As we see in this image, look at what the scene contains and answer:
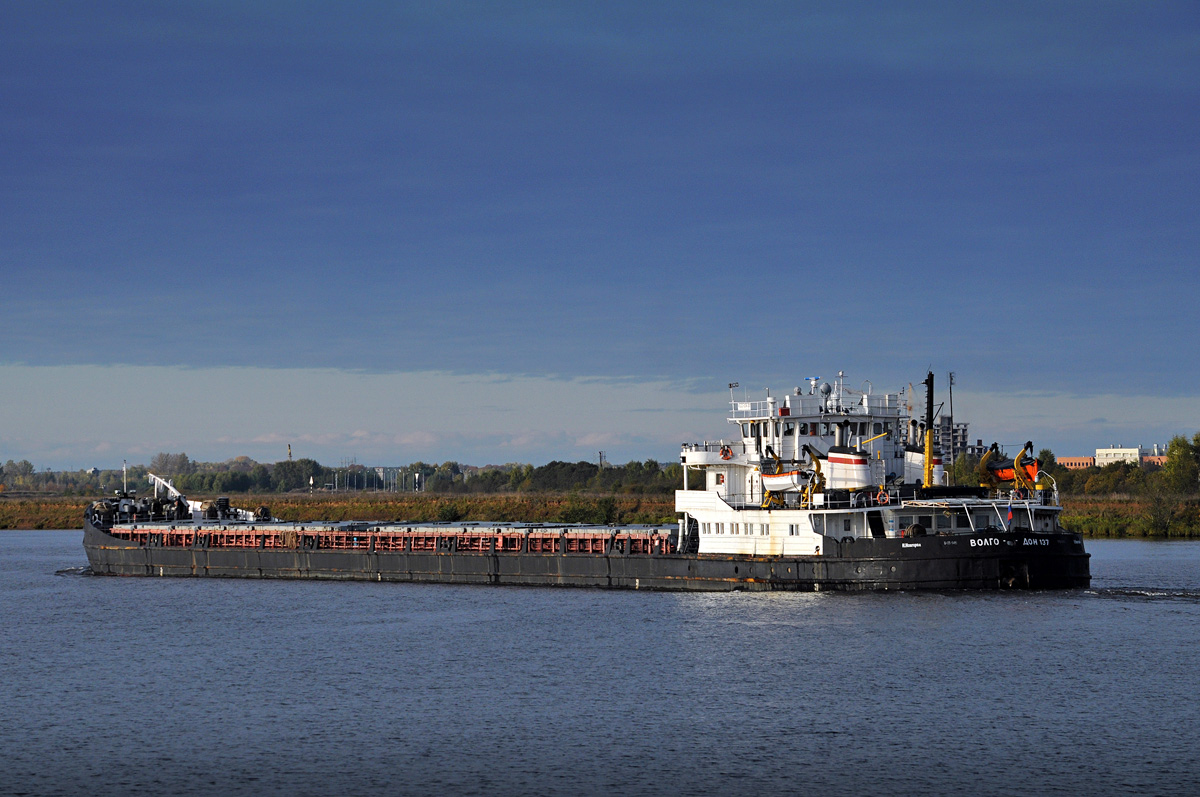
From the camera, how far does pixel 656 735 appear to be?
31.5 meters

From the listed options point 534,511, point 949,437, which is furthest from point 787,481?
point 534,511

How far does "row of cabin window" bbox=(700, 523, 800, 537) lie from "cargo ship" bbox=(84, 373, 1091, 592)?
65 millimetres

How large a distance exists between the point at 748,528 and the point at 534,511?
84.1 m

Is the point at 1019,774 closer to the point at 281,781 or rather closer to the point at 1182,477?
the point at 281,781

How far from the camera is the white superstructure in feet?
169

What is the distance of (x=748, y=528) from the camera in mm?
55375

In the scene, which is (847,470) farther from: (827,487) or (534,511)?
(534,511)

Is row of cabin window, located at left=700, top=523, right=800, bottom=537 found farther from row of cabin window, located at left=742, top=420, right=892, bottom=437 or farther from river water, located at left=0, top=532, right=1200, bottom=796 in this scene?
row of cabin window, located at left=742, top=420, right=892, bottom=437

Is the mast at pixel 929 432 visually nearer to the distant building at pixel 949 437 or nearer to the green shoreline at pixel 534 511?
the distant building at pixel 949 437

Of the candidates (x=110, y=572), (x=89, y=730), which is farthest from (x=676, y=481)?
(x=89, y=730)

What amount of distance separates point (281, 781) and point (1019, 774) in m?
16.7

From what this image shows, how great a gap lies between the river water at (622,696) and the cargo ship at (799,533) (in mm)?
1429

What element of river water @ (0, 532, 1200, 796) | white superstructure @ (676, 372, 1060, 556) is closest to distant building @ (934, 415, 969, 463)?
white superstructure @ (676, 372, 1060, 556)

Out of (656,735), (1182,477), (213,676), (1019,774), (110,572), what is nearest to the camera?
(1019,774)
